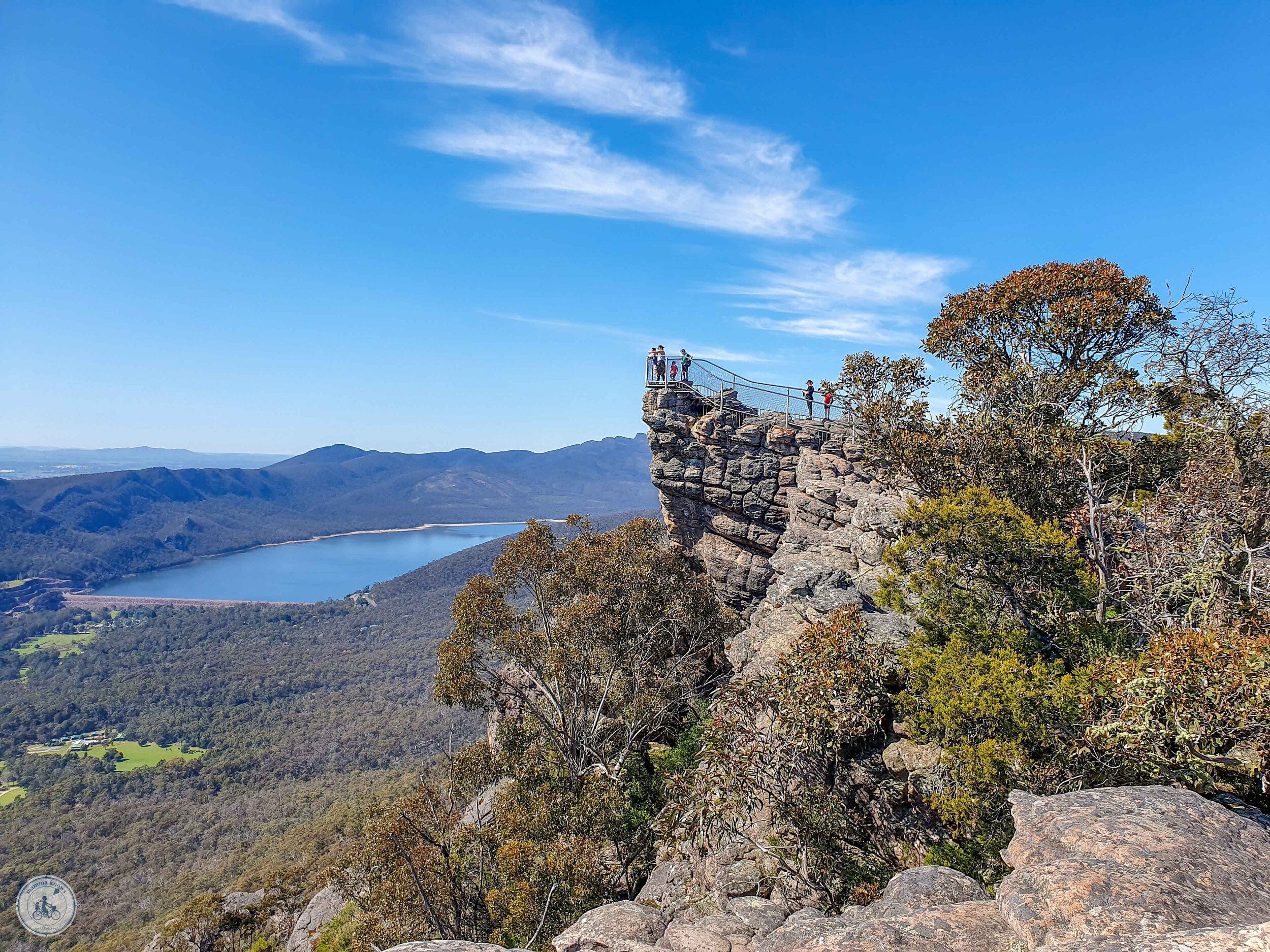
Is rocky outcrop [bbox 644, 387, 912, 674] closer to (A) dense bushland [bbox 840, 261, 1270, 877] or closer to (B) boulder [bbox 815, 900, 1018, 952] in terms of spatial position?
(A) dense bushland [bbox 840, 261, 1270, 877]

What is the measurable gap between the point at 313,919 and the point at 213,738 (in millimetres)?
75423

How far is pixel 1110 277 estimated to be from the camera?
14328 mm

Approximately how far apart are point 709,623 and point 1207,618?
616 inches

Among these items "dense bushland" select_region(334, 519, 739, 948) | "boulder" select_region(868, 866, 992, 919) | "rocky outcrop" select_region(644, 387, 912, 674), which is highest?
"rocky outcrop" select_region(644, 387, 912, 674)

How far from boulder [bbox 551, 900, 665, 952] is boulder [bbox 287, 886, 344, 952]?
15313 mm

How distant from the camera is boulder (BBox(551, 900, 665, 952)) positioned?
25.8 ft

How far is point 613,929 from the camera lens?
8.68 m

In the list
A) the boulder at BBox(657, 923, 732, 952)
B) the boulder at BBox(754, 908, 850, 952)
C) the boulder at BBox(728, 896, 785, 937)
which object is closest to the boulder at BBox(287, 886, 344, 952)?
the boulder at BBox(728, 896, 785, 937)

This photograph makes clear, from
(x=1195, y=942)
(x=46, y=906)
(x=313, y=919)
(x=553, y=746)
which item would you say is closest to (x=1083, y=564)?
(x=1195, y=942)

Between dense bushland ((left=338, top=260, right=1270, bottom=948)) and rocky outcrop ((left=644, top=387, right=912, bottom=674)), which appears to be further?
rocky outcrop ((left=644, top=387, right=912, bottom=674))

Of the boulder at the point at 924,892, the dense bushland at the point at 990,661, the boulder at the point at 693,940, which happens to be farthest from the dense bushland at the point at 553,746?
the boulder at the point at 924,892

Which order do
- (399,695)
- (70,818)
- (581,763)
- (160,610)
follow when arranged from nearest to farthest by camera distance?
(581,763) → (70,818) → (399,695) → (160,610)

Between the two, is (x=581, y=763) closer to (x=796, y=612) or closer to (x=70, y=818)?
(x=796, y=612)

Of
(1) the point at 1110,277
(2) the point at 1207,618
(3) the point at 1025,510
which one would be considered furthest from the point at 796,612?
(1) the point at 1110,277
